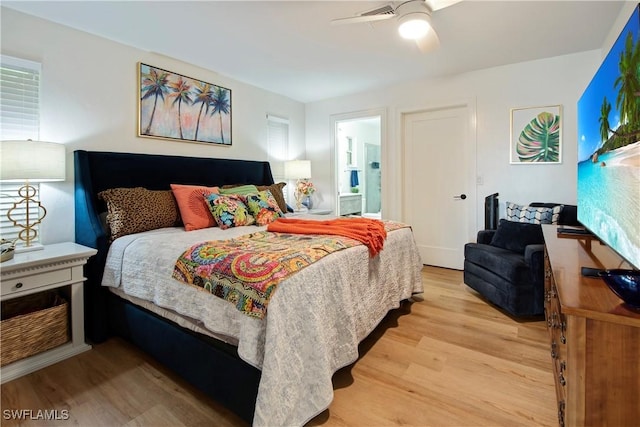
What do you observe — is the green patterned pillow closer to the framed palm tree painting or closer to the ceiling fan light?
the framed palm tree painting

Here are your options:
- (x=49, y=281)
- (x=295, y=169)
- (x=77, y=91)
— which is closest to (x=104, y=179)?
(x=77, y=91)

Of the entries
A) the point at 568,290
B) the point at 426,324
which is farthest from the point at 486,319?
the point at 568,290

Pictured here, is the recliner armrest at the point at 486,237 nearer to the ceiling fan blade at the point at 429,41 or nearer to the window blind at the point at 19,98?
the ceiling fan blade at the point at 429,41

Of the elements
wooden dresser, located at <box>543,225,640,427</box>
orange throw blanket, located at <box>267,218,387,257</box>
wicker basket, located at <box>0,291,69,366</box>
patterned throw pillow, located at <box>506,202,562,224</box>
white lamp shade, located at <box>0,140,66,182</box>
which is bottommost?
wicker basket, located at <box>0,291,69,366</box>

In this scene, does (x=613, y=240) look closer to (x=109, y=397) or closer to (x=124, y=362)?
(x=109, y=397)

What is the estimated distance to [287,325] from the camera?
136 centimetres

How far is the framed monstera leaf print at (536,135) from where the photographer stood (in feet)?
10.8

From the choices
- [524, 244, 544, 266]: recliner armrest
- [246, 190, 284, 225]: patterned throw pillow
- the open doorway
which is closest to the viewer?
[524, 244, 544, 266]: recliner armrest

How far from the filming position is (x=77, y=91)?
102 inches

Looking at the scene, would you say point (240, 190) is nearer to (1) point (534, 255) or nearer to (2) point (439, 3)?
(2) point (439, 3)

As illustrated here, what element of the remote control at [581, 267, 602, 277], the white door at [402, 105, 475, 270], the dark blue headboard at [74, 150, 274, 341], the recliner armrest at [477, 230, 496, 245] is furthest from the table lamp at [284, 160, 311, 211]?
the remote control at [581, 267, 602, 277]

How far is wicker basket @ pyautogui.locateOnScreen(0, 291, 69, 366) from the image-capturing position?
6.17 ft

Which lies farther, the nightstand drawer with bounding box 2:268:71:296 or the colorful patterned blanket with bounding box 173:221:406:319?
the nightstand drawer with bounding box 2:268:71:296

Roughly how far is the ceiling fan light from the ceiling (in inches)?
11.6
